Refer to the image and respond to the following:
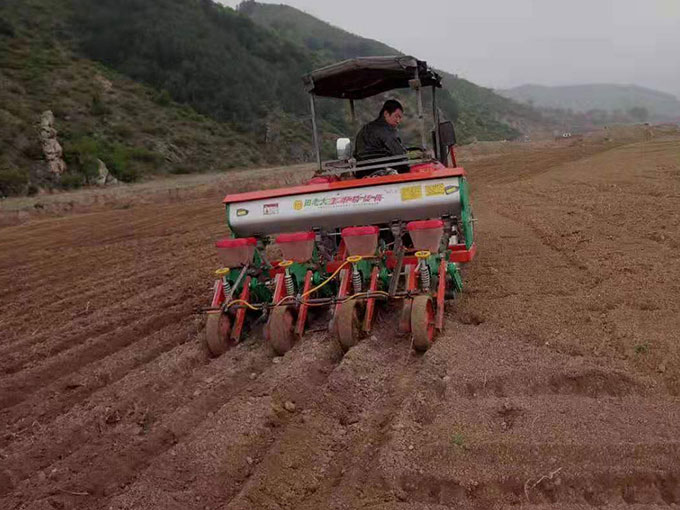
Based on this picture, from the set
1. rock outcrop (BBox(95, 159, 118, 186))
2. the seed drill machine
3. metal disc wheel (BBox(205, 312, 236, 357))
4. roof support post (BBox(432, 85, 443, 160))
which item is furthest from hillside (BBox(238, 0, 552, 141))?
metal disc wheel (BBox(205, 312, 236, 357))

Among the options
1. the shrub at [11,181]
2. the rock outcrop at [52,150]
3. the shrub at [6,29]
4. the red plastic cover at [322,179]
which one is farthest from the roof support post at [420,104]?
the shrub at [6,29]

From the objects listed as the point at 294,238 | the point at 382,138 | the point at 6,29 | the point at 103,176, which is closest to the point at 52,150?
the point at 103,176

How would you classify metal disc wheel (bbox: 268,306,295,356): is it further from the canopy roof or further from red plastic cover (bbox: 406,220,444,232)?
the canopy roof

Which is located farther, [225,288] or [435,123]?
[435,123]

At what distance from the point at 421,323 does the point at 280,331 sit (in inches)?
44.0

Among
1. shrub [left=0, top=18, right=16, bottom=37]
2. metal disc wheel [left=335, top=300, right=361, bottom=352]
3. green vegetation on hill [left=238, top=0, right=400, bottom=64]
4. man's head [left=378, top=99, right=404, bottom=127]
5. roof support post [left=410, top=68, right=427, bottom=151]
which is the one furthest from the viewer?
green vegetation on hill [left=238, top=0, right=400, bottom=64]

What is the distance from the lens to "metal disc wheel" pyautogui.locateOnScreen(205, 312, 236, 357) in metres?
5.35

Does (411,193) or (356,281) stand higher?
(411,193)

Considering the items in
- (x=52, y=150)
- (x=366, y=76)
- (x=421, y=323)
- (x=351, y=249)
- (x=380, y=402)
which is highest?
(x=52, y=150)

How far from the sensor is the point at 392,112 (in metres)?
7.00

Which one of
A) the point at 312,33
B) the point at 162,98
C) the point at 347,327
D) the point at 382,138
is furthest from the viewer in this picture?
the point at 312,33

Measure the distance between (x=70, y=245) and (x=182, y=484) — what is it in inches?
421

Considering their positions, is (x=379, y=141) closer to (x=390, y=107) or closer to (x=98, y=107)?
(x=390, y=107)

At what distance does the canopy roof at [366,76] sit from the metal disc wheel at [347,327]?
254 cm
